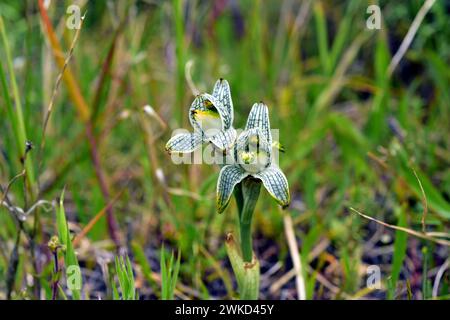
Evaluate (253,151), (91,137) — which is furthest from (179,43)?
(253,151)

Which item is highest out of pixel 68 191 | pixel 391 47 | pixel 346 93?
pixel 391 47

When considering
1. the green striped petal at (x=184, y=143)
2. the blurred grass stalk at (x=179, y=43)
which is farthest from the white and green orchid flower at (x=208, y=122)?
the blurred grass stalk at (x=179, y=43)

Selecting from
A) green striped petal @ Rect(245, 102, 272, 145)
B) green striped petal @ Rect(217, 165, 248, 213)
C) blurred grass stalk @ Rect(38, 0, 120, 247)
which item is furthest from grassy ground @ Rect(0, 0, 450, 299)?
green striped petal @ Rect(245, 102, 272, 145)

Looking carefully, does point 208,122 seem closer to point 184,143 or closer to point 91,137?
point 184,143

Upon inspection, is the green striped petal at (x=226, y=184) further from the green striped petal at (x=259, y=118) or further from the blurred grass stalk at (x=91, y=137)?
the blurred grass stalk at (x=91, y=137)

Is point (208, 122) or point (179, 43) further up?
point (179, 43)
